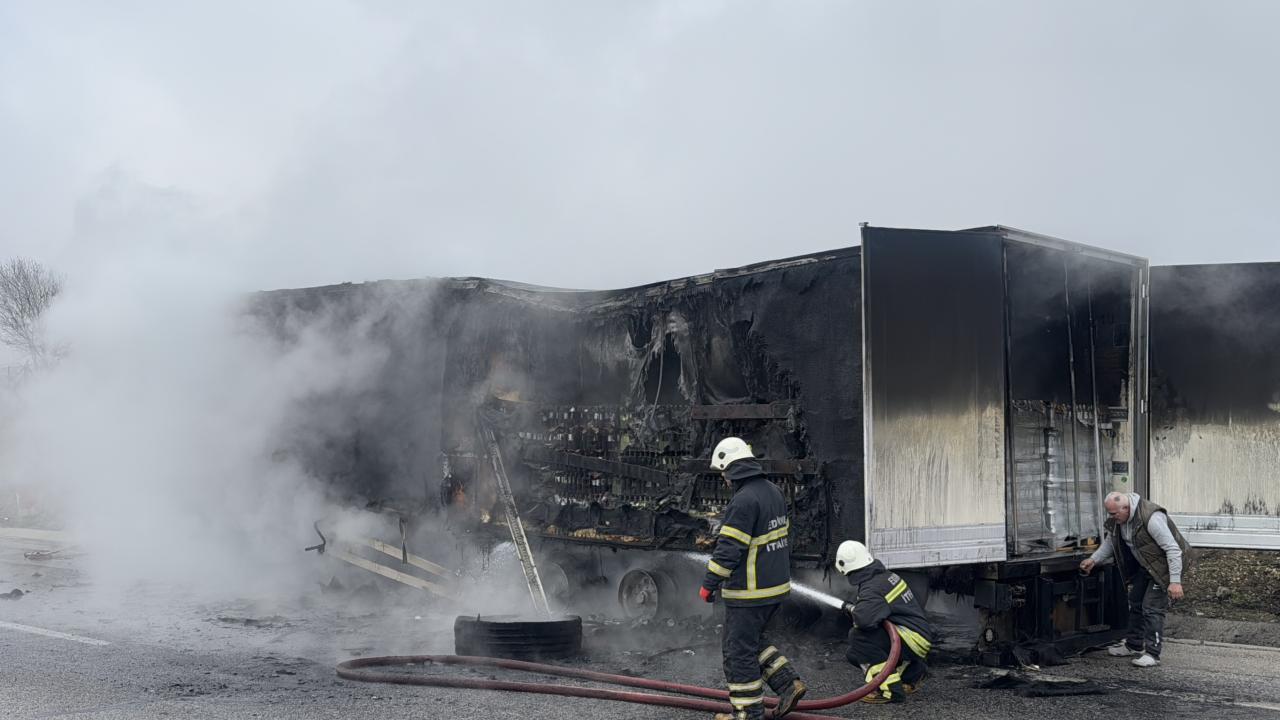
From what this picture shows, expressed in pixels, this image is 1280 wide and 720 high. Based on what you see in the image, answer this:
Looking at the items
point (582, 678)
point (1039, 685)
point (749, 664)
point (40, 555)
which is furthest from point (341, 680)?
point (40, 555)

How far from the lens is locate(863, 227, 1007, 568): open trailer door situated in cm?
664

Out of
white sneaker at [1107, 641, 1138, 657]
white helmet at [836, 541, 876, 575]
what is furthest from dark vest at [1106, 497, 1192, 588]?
white helmet at [836, 541, 876, 575]

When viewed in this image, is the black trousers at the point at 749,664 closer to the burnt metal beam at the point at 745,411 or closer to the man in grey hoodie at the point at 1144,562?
the burnt metal beam at the point at 745,411

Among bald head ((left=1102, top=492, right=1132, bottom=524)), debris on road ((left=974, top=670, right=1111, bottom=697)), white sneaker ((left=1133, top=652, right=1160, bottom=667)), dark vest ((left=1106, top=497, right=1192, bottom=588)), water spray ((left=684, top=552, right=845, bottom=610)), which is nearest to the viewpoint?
debris on road ((left=974, top=670, right=1111, bottom=697))

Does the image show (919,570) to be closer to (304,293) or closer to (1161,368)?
(1161,368)

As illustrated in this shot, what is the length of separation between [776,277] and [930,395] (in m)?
1.43

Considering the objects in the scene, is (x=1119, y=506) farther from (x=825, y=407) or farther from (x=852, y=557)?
(x=852, y=557)

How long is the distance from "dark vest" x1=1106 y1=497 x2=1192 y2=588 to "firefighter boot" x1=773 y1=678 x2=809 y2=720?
3145 mm

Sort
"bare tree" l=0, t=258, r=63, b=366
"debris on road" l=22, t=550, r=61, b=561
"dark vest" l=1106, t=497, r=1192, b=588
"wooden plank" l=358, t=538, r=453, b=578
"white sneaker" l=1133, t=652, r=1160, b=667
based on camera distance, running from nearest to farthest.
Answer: "white sneaker" l=1133, t=652, r=1160, b=667 → "dark vest" l=1106, t=497, r=1192, b=588 → "wooden plank" l=358, t=538, r=453, b=578 → "debris on road" l=22, t=550, r=61, b=561 → "bare tree" l=0, t=258, r=63, b=366

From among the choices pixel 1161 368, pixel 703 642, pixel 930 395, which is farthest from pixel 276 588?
pixel 1161 368

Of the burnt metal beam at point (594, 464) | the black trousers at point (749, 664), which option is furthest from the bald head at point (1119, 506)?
the burnt metal beam at point (594, 464)

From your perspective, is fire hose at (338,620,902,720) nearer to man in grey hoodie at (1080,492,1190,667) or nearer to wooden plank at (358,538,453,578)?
man in grey hoodie at (1080,492,1190,667)

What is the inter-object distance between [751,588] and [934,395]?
2.04 metres

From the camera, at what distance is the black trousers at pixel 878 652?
6129 millimetres
